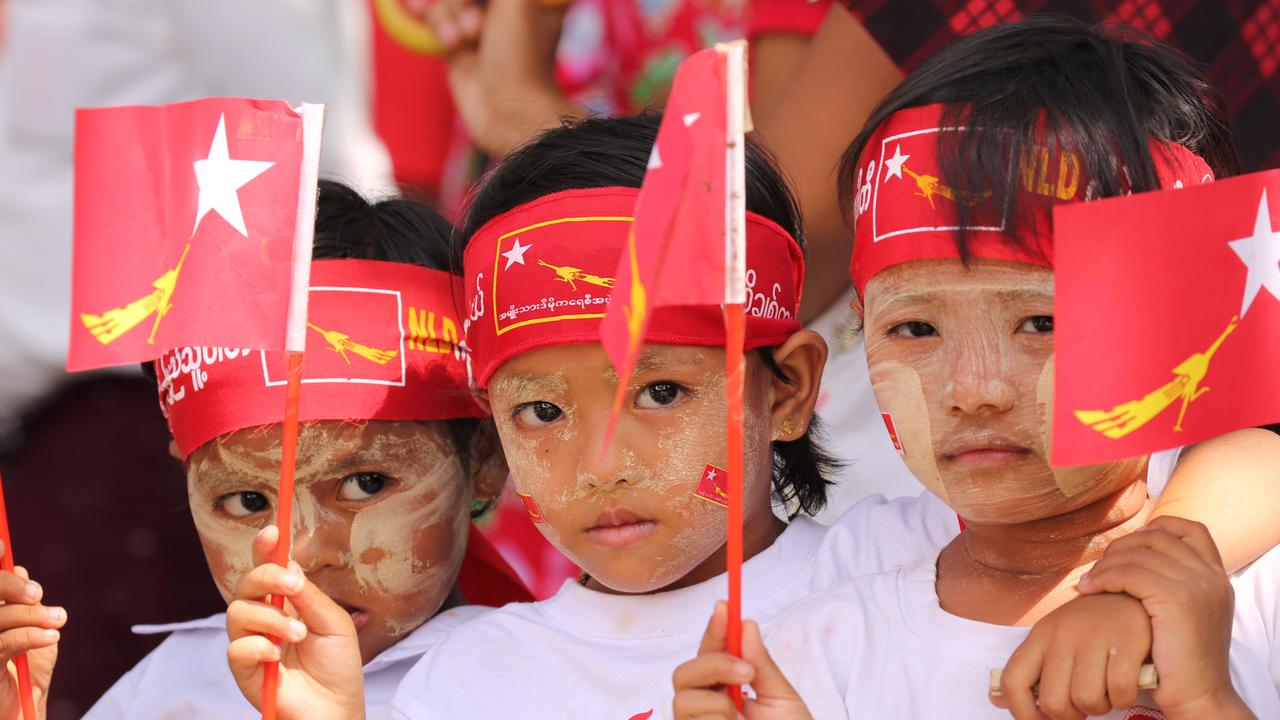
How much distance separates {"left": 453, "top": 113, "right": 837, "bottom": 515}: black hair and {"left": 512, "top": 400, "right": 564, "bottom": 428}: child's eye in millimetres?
321

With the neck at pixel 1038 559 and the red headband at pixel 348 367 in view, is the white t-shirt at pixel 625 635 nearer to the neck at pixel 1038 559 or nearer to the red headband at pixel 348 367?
the neck at pixel 1038 559

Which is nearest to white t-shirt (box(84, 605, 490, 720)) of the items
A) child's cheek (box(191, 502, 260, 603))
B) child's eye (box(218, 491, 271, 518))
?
child's cheek (box(191, 502, 260, 603))

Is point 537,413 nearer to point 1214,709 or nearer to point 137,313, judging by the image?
point 137,313

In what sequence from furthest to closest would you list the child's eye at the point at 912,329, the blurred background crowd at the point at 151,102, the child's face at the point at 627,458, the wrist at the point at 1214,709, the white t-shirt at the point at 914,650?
1. the blurred background crowd at the point at 151,102
2. the child's face at the point at 627,458
3. the child's eye at the point at 912,329
4. the white t-shirt at the point at 914,650
5. the wrist at the point at 1214,709

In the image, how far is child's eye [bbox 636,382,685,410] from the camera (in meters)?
2.24

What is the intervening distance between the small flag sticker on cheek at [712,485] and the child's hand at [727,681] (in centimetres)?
42

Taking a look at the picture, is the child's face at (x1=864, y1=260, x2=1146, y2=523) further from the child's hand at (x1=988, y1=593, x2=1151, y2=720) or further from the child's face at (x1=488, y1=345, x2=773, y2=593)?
the child's face at (x1=488, y1=345, x2=773, y2=593)

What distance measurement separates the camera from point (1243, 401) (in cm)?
172

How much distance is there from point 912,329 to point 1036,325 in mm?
163

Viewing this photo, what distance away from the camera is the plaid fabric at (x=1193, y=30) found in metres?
2.68

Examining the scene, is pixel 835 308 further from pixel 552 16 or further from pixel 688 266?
pixel 552 16

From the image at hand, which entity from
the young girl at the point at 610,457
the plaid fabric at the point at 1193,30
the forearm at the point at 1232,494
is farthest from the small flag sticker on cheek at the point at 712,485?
the plaid fabric at the point at 1193,30

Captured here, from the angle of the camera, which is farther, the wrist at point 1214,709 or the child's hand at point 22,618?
the child's hand at point 22,618

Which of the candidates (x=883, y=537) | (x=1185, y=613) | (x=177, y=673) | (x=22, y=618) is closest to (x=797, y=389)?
(x=883, y=537)
